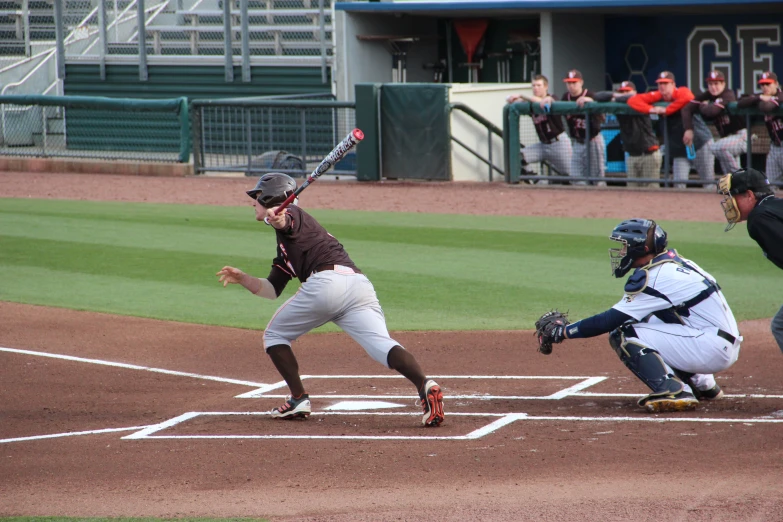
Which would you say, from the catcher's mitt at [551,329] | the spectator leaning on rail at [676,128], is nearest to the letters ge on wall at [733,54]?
the spectator leaning on rail at [676,128]

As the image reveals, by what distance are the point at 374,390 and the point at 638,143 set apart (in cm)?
1055

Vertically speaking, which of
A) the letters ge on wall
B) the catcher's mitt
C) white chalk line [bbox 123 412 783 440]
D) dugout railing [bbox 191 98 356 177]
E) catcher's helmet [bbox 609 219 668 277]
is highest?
the letters ge on wall

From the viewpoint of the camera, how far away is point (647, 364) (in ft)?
21.0

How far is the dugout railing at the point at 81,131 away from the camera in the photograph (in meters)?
21.1

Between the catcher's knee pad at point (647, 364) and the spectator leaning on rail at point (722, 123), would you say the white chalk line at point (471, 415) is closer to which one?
the catcher's knee pad at point (647, 364)

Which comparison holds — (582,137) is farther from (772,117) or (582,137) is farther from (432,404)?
(432,404)

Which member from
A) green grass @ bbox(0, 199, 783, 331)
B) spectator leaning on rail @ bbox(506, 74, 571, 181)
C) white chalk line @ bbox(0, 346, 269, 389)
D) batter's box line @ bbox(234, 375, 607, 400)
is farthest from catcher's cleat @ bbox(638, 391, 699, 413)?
spectator leaning on rail @ bbox(506, 74, 571, 181)

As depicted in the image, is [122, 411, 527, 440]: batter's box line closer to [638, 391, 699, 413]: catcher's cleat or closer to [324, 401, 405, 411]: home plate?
[324, 401, 405, 411]: home plate

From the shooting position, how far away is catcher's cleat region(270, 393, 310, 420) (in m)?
6.43

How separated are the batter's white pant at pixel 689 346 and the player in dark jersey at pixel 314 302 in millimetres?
1357

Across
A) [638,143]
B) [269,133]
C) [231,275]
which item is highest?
[269,133]

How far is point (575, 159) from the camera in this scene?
1745 cm

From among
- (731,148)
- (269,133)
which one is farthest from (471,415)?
(269,133)

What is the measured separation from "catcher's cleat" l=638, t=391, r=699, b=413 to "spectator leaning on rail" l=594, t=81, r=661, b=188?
35.2 feet
